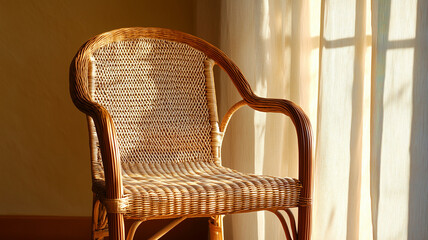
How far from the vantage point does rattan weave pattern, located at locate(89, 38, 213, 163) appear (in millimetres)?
1723

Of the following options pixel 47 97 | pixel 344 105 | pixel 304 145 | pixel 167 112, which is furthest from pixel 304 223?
pixel 47 97

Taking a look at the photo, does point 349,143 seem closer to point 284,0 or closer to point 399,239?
point 399,239

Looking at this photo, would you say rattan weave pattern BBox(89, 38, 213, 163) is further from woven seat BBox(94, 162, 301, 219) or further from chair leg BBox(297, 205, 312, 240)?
chair leg BBox(297, 205, 312, 240)

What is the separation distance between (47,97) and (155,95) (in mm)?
817

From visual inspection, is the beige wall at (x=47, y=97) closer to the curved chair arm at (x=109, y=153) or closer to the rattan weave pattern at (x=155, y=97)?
the rattan weave pattern at (x=155, y=97)

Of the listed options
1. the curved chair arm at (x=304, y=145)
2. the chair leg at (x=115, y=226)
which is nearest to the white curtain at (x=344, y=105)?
the curved chair arm at (x=304, y=145)

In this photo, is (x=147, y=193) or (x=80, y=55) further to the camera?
(x=80, y=55)

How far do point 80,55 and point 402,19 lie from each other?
2.86ft

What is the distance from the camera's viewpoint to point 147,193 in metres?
1.16

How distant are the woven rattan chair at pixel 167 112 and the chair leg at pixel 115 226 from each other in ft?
0.44

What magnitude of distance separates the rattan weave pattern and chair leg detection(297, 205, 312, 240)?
1.75 ft

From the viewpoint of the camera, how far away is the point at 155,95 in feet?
5.85

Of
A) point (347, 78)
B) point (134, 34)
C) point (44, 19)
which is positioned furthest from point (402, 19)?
point (44, 19)

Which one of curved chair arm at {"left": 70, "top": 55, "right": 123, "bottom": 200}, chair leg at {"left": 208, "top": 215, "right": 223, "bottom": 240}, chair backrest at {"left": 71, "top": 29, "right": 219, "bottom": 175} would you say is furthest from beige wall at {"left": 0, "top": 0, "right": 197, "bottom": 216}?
curved chair arm at {"left": 70, "top": 55, "right": 123, "bottom": 200}
